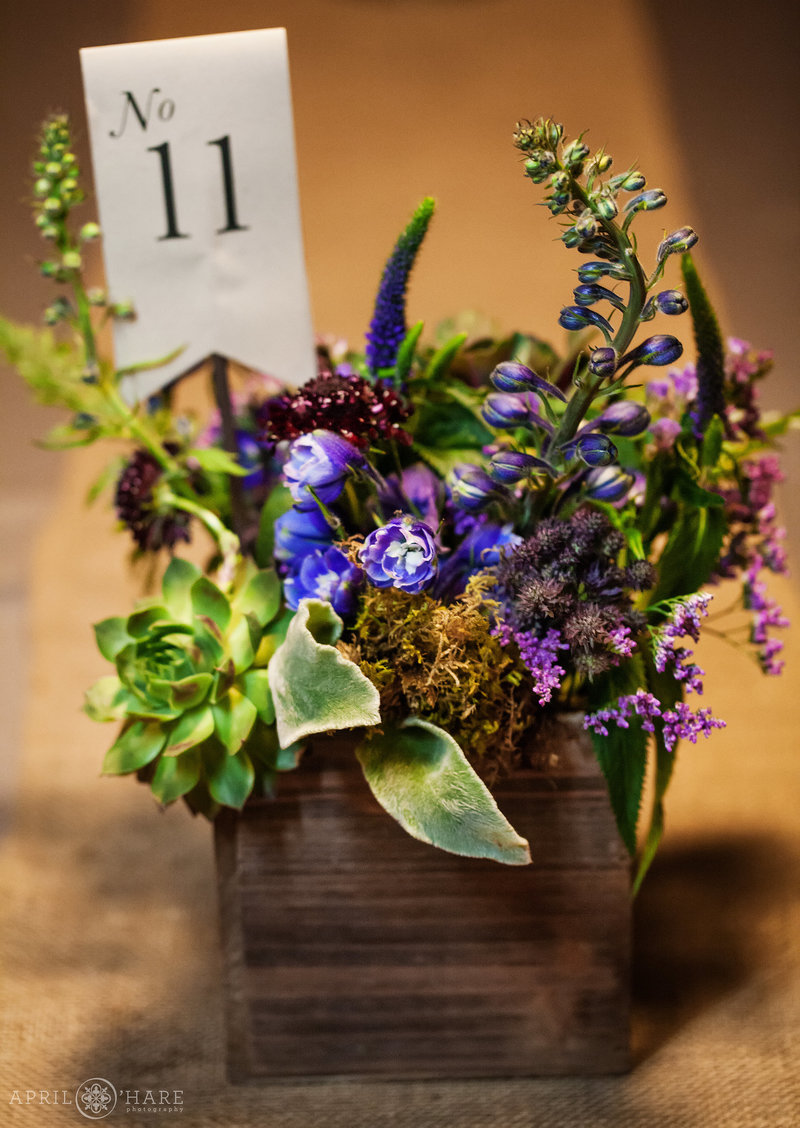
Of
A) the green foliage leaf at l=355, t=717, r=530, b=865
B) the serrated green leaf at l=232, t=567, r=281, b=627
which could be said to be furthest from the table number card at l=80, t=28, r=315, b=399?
the green foliage leaf at l=355, t=717, r=530, b=865

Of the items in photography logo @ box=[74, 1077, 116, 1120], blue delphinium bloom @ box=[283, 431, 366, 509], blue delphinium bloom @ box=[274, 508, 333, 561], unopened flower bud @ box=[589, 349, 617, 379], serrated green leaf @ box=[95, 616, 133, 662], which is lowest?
photography logo @ box=[74, 1077, 116, 1120]

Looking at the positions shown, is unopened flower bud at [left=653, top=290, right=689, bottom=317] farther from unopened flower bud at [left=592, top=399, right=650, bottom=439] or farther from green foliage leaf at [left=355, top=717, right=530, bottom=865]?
green foliage leaf at [left=355, top=717, right=530, bottom=865]

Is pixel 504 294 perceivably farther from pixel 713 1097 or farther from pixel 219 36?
pixel 713 1097

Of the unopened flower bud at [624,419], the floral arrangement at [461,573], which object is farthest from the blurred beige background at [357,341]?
the unopened flower bud at [624,419]

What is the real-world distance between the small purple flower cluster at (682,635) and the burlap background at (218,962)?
0.23m

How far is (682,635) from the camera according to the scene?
16.3 inches

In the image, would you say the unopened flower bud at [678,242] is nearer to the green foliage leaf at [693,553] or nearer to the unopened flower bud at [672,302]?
the unopened flower bud at [672,302]

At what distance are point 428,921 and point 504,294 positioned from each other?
0.81 metres

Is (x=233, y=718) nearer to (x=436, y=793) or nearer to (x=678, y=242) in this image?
(x=436, y=793)

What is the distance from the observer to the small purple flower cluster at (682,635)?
0.41 m

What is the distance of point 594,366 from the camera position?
0.36 metres

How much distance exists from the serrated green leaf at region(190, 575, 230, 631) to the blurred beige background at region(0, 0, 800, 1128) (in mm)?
243

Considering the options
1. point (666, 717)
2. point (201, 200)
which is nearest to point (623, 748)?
point (666, 717)

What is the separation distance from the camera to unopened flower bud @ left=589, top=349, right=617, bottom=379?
36 cm
